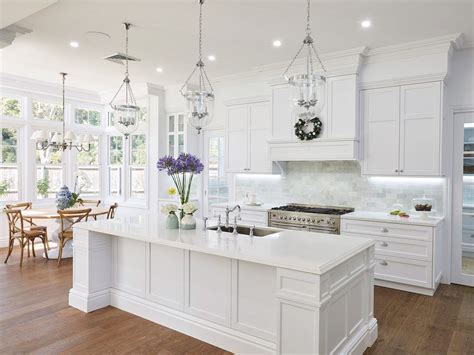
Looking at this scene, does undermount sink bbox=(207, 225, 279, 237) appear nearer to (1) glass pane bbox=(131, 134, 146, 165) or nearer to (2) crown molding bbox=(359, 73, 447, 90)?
(2) crown molding bbox=(359, 73, 447, 90)

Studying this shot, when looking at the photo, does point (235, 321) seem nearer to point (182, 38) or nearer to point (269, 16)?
point (269, 16)

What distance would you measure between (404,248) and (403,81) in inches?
84.3

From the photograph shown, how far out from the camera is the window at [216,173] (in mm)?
6871

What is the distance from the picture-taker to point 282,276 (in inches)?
93.4

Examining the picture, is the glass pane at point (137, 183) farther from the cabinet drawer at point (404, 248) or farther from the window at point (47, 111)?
the cabinet drawer at point (404, 248)

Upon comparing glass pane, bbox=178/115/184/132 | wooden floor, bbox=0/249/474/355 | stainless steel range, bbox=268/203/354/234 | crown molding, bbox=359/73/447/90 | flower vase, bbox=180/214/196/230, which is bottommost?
wooden floor, bbox=0/249/474/355

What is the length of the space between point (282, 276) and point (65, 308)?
2.68m

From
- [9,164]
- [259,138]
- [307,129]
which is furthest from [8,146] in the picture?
[307,129]

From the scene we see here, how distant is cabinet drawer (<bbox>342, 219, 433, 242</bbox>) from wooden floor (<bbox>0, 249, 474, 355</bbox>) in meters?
0.70

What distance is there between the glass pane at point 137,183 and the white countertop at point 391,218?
460 cm

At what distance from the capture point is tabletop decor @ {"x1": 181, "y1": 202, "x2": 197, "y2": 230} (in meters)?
3.38

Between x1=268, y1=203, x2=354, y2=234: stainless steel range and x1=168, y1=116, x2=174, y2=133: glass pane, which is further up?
x1=168, y1=116, x2=174, y2=133: glass pane

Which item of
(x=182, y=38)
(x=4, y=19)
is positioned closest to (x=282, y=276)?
(x=182, y=38)

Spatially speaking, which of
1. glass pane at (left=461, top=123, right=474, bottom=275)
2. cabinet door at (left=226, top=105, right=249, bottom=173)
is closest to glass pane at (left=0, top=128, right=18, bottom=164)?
cabinet door at (left=226, top=105, right=249, bottom=173)
